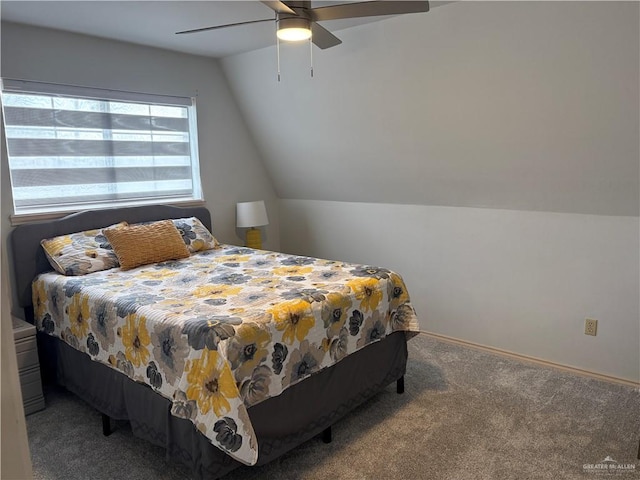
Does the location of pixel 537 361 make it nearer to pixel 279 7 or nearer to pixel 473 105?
pixel 473 105

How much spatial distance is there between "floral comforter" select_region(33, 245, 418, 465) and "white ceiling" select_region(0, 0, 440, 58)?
5.10 ft

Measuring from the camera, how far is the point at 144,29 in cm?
321

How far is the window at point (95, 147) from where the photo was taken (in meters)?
3.21

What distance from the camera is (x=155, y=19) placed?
2.98 metres

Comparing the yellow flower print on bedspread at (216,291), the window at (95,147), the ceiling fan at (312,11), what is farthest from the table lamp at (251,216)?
the ceiling fan at (312,11)

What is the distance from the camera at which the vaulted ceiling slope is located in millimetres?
2486

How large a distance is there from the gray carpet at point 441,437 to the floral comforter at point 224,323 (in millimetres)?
429

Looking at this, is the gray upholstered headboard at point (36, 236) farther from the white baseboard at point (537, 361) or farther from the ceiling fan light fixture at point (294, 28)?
the white baseboard at point (537, 361)

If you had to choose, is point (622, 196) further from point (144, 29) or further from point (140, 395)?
point (144, 29)

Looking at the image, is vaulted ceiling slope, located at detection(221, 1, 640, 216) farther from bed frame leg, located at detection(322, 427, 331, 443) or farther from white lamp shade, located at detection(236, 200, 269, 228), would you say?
bed frame leg, located at detection(322, 427, 331, 443)

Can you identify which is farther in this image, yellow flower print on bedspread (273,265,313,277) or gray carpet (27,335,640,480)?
yellow flower print on bedspread (273,265,313,277)

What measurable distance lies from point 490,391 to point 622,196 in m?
1.43

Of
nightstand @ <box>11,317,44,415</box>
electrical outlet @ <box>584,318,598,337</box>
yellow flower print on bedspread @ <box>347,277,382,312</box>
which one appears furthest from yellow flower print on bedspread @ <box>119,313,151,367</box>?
electrical outlet @ <box>584,318,598,337</box>

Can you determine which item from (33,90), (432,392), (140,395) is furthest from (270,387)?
(33,90)
